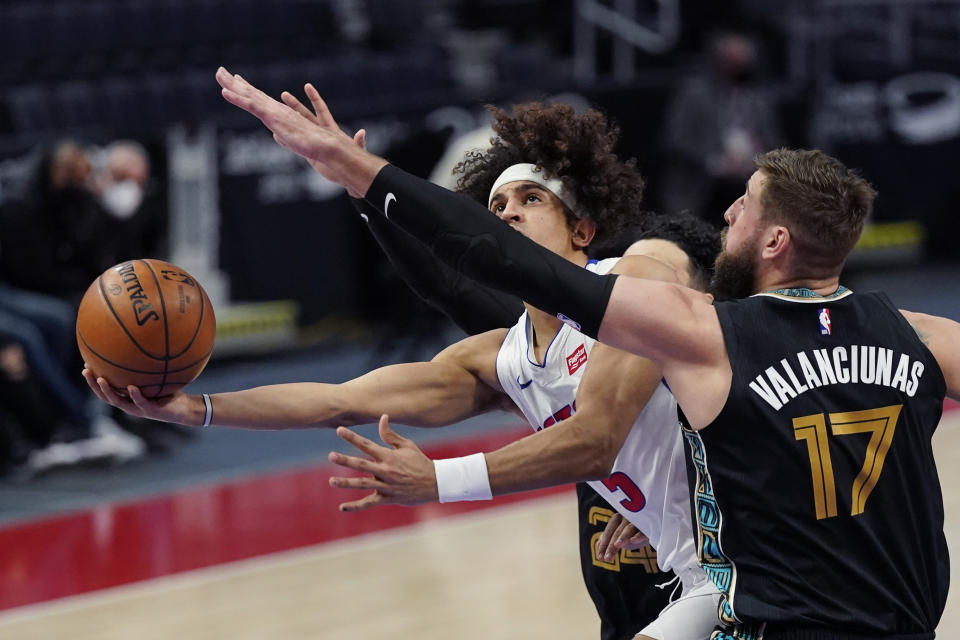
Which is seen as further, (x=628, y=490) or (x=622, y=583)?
(x=622, y=583)

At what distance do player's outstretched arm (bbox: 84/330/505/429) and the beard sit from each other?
3.19 feet

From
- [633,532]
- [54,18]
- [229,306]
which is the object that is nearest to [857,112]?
[229,306]

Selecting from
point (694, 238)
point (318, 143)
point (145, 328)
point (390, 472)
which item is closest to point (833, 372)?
point (390, 472)

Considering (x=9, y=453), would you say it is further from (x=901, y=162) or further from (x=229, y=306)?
(x=901, y=162)

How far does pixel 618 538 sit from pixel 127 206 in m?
6.22

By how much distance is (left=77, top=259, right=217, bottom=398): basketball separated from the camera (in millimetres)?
3500

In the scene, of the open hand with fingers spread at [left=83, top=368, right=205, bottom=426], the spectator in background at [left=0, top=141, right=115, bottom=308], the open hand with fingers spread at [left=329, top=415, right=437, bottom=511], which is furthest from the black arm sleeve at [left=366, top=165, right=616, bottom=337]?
the spectator in background at [left=0, top=141, right=115, bottom=308]

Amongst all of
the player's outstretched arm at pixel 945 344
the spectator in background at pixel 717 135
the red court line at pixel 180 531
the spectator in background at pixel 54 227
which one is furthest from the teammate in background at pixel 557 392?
the spectator in background at pixel 717 135

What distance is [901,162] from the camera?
1464 cm

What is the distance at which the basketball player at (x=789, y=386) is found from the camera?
9.50 feet

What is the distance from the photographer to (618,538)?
12.2 ft

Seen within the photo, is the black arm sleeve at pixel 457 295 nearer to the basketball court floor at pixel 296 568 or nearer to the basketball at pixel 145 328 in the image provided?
the basketball at pixel 145 328

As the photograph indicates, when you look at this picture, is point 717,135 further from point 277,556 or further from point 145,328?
point 145,328

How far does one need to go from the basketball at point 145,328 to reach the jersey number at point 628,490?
1.15 meters
